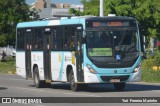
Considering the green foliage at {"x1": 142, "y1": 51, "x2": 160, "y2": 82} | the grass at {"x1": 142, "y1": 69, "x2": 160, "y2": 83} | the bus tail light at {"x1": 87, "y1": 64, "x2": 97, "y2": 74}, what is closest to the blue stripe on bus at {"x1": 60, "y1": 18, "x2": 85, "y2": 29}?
the bus tail light at {"x1": 87, "y1": 64, "x2": 97, "y2": 74}

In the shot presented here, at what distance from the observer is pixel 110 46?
2492 centimetres

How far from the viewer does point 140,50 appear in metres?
25.5

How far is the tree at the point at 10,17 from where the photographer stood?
208 ft

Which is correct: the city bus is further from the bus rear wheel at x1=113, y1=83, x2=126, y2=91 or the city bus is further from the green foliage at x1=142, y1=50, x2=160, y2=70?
the green foliage at x1=142, y1=50, x2=160, y2=70

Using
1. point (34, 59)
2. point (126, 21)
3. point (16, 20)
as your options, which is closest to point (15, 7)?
point (16, 20)

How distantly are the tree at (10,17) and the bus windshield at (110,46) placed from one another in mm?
38727

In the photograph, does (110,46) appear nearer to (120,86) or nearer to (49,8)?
(120,86)

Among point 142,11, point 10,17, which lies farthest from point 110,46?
point 10,17

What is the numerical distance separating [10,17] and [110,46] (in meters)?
39.9

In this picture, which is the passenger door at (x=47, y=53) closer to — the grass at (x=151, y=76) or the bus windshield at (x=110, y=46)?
the bus windshield at (x=110, y=46)

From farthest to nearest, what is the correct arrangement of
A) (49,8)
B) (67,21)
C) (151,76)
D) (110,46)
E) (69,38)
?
(49,8)
(151,76)
(67,21)
(69,38)
(110,46)

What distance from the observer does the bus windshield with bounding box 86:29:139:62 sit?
81.6 feet

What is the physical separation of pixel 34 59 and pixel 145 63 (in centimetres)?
1479

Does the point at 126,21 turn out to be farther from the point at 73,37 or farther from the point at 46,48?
the point at 46,48
